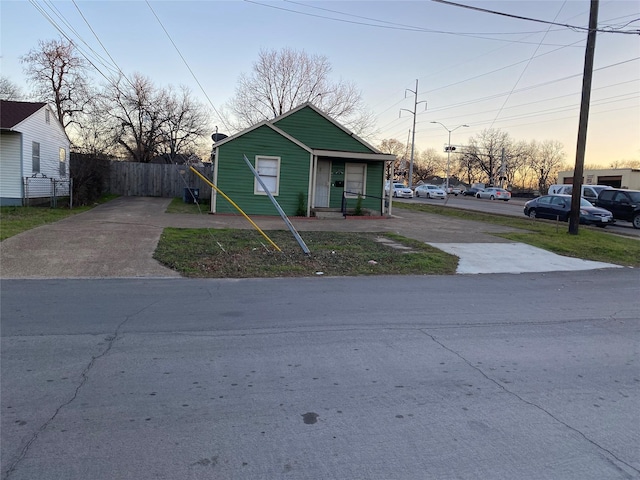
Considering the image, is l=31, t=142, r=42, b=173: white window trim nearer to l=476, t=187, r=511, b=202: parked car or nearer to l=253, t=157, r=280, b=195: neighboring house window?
l=253, t=157, r=280, b=195: neighboring house window

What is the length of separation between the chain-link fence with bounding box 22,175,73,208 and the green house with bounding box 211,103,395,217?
22.2ft

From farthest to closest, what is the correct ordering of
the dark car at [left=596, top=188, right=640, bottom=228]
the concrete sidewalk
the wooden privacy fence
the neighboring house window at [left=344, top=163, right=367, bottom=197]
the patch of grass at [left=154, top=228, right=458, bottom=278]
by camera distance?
1. the wooden privacy fence
2. the dark car at [left=596, top=188, right=640, bottom=228]
3. the neighboring house window at [left=344, top=163, right=367, bottom=197]
4. the patch of grass at [left=154, top=228, right=458, bottom=278]
5. the concrete sidewalk

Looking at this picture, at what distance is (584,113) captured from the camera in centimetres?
1617

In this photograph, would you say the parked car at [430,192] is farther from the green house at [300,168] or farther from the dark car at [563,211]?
the green house at [300,168]

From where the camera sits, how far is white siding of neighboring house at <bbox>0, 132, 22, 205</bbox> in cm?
1897

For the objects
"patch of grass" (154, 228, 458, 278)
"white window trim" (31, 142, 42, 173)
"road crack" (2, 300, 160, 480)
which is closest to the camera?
"road crack" (2, 300, 160, 480)

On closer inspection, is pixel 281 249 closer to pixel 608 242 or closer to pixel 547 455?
pixel 547 455

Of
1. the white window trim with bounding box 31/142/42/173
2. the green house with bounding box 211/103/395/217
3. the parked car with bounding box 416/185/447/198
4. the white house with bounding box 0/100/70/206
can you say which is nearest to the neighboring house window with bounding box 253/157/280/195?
the green house with bounding box 211/103/395/217

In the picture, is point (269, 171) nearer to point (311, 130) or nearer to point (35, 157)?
point (311, 130)

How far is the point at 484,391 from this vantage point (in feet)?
13.4

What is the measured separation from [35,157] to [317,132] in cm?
1275

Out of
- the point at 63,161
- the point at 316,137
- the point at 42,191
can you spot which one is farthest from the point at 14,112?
the point at 316,137

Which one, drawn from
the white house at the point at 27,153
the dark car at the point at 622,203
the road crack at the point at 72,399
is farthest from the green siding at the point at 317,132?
the road crack at the point at 72,399

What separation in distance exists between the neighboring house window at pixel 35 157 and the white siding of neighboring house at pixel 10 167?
133cm
